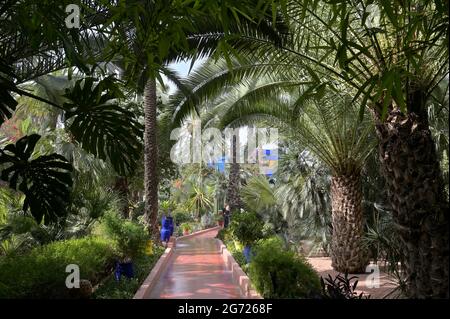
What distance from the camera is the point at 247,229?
1175 centimetres

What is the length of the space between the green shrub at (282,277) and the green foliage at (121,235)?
13.0ft

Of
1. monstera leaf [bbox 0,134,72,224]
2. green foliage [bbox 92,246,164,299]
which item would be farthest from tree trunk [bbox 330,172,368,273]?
monstera leaf [bbox 0,134,72,224]

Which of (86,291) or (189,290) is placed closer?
(86,291)

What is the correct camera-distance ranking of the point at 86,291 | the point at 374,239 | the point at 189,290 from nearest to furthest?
the point at 86,291
the point at 374,239
the point at 189,290

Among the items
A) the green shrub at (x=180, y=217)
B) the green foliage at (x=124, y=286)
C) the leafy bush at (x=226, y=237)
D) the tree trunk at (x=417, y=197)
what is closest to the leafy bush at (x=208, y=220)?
the green shrub at (x=180, y=217)

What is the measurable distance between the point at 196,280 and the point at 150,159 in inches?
203

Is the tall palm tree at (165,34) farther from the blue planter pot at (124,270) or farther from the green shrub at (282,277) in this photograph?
the blue planter pot at (124,270)

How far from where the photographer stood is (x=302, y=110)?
32.5 ft

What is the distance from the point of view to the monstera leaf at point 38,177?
353cm

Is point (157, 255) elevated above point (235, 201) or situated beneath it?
situated beneath

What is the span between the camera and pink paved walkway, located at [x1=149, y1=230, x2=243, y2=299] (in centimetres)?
736

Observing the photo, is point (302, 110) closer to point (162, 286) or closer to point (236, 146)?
point (162, 286)

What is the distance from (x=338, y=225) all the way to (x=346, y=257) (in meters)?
0.70

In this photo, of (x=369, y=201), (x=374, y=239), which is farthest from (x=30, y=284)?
(x=369, y=201)
